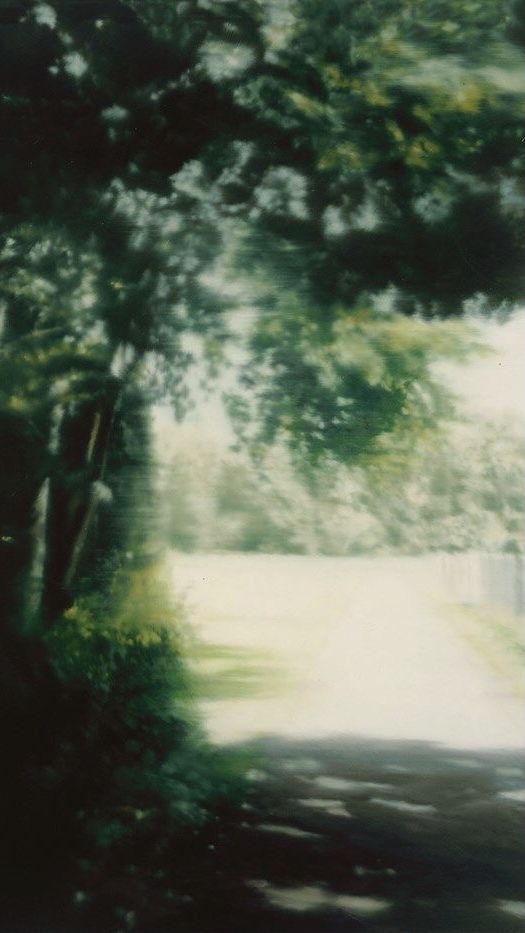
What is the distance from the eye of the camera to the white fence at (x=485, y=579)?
15.5ft

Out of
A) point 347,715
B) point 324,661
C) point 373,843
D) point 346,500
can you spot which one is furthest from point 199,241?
point 373,843

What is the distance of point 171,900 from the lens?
3.15 meters

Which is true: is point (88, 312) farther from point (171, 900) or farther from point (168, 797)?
point (171, 900)

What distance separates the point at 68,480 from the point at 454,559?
229 cm

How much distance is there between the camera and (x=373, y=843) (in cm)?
357

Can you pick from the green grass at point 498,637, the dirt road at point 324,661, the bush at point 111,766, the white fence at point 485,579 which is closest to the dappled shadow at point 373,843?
the dirt road at point 324,661

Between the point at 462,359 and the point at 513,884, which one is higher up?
the point at 462,359

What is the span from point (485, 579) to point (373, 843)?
2571 millimetres

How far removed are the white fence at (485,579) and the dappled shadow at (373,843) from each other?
1071 millimetres

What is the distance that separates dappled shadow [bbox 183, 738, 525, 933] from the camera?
3043mm

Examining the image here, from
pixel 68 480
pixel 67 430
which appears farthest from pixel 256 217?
pixel 68 480

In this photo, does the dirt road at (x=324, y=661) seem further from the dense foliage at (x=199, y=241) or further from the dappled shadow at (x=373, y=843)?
the dense foliage at (x=199, y=241)

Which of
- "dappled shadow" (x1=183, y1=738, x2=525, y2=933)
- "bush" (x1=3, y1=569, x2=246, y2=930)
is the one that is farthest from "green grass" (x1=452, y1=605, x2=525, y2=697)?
"bush" (x1=3, y1=569, x2=246, y2=930)

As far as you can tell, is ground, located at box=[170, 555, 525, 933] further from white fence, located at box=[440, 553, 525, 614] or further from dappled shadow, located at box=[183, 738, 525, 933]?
white fence, located at box=[440, 553, 525, 614]
